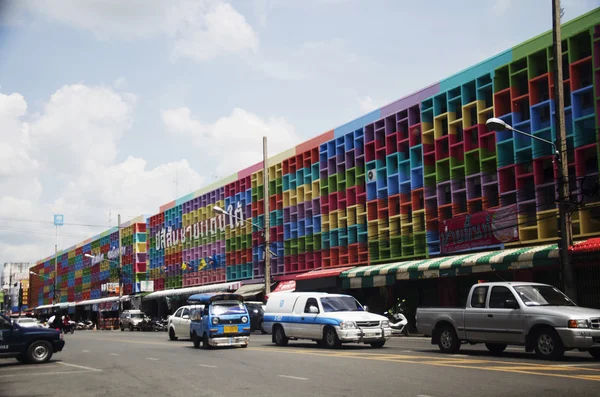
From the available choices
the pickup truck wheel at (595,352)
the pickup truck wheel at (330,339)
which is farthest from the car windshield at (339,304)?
the pickup truck wheel at (595,352)

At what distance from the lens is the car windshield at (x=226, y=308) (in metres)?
26.2

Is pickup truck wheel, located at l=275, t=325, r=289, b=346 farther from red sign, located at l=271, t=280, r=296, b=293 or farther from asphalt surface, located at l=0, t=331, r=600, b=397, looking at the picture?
red sign, located at l=271, t=280, r=296, b=293

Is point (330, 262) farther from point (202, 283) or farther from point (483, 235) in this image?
point (202, 283)

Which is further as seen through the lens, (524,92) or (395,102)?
(395,102)

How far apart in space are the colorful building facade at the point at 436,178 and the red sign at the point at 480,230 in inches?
2.3

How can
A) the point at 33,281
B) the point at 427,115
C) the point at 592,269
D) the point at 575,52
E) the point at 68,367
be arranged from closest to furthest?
the point at 68,367
the point at 592,269
the point at 575,52
the point at 427,115
the point at 33,281

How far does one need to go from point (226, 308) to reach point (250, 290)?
1057 inches

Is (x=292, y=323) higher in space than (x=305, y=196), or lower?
lower

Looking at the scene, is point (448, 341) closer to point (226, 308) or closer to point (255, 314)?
point (226, 308)

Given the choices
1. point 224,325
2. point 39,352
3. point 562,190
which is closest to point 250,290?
point 224,325

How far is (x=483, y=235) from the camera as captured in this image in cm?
3434

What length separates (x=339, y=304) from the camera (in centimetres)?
2433

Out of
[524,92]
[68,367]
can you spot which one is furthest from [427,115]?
[68,367]

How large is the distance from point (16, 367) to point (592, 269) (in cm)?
2115
